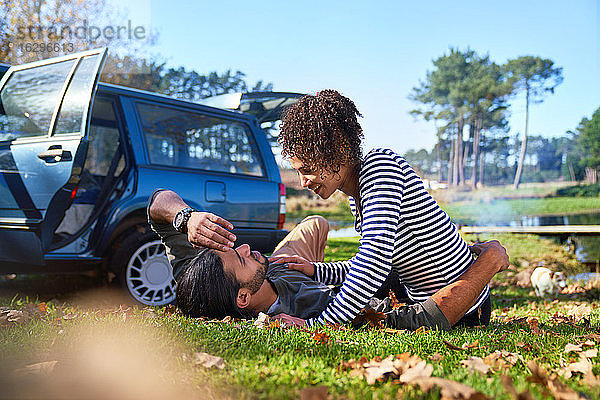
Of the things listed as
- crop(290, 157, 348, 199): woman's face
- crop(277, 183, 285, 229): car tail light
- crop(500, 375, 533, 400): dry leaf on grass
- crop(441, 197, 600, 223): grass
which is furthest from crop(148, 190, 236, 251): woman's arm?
crop(441, 197, 600, 223): grass

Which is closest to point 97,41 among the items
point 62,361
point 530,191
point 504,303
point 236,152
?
point 236,152

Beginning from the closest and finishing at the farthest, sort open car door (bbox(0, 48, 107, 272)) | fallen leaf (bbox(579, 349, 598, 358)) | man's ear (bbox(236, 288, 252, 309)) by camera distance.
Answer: fallen leaf (bbox(579, 349, 598, 358)) < man's ear (bbox(236, 288, 252, 309)) < open car door (bbox(0, 48, 107, 272))

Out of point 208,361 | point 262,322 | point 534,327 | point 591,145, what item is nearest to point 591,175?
point 591,145

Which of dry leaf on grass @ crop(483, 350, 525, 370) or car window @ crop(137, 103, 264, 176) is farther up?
car window @ crop(137, 103, 264, 176)

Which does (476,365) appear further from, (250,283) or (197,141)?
(197,141)

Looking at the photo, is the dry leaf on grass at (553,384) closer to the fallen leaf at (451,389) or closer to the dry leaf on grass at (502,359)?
the dry leaf on grass at (502,359)

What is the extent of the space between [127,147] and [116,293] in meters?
1.46

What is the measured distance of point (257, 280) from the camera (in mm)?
3078

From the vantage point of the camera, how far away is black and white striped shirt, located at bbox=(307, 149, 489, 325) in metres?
2.60

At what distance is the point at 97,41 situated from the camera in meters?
18.5

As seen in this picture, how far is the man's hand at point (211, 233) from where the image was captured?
106 inches

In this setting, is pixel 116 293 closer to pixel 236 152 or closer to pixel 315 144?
pixel 236 152

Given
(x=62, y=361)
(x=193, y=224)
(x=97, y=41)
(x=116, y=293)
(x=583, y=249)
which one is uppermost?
(x=97, y=41)

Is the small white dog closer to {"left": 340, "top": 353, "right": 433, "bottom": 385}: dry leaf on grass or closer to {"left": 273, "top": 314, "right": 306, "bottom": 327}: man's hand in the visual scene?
{"left": 273, "top": 314, "right": 306, "bottom": 327}: man's hand
